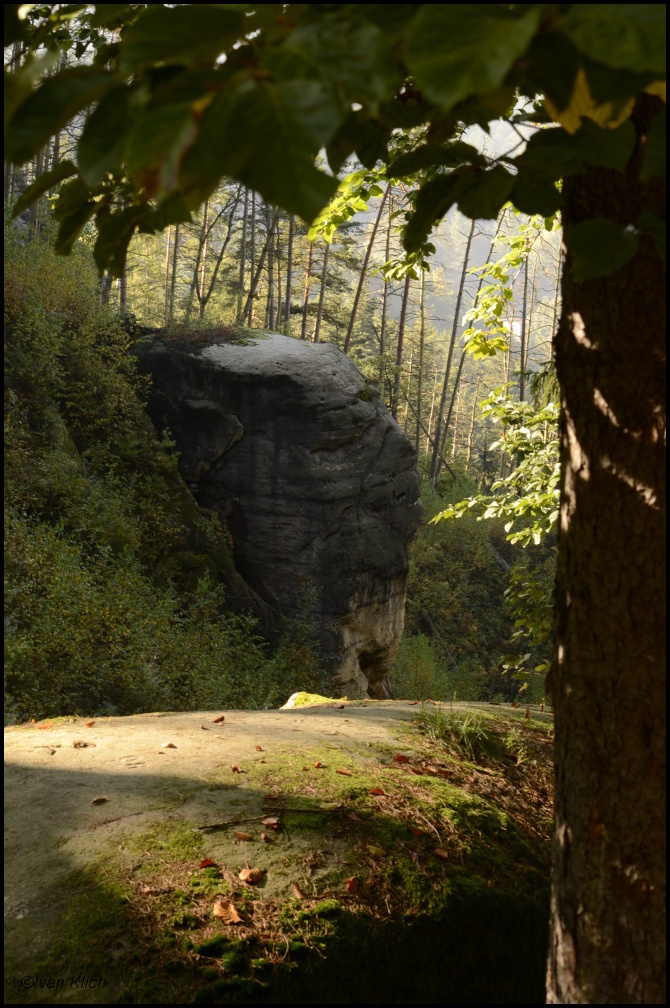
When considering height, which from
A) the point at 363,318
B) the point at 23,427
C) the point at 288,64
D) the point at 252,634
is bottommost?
the point at 252,634

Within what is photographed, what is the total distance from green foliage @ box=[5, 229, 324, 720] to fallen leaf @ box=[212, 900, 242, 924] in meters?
5.17

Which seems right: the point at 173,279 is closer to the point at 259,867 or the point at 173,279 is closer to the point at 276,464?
the point at 276,464

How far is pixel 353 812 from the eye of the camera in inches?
118

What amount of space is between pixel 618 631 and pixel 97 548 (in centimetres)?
906

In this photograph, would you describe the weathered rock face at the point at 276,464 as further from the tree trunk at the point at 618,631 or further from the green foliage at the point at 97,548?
the tree trunk at the point at 618,631

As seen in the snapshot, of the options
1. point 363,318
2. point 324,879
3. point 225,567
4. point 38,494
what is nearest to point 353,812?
point 324,879

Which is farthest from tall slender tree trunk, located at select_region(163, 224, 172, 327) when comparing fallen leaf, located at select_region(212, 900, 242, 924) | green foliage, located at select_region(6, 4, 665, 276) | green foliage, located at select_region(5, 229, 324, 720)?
green foliage, located at select_region(6, 4, 665, 276)

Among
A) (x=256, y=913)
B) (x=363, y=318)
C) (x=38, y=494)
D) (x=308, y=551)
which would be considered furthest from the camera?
(x=363, y=318)

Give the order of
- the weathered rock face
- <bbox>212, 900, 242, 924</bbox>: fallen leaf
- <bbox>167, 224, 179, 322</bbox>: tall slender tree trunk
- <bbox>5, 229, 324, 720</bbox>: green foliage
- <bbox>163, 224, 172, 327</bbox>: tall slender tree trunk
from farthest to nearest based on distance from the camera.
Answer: <bbox>163, 224, 172, 327</bbox>: tall slender tree trunk < <bbox>167, 224, 179, 322</bbox>: tall slender tree trunk < the weathered rock face < <bbox>5, 229, 324, 720</bbox>: green foliage < <bbox>212, 900, 242, 924</bbox>: fallen leaf

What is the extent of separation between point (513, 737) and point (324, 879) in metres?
2.13

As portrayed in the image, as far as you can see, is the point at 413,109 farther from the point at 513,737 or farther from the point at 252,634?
the point at 252,634

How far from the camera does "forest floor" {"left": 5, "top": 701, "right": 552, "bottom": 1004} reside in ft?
6.87

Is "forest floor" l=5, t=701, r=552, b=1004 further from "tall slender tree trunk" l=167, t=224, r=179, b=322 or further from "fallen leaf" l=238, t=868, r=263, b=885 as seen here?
"tall slender tree trunk" l=167, t=224, r=179, b=322

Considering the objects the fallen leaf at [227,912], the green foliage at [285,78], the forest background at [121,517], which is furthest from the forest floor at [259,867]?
the green foliage at [285,78]
